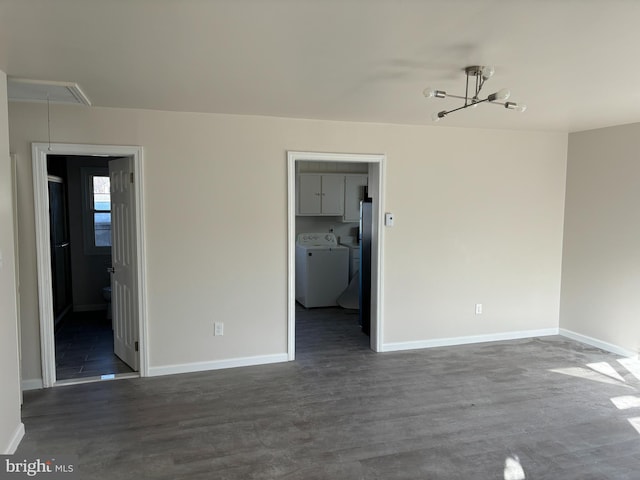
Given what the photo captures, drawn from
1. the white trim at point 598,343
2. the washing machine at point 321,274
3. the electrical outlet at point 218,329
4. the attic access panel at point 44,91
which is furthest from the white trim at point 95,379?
the white trim at point 598,343

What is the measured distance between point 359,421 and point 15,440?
7.10 ft

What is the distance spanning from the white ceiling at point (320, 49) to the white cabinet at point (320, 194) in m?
3.19

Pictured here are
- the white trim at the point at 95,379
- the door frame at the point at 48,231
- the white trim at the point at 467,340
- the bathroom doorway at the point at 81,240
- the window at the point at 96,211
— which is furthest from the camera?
the window at the point at 96,211

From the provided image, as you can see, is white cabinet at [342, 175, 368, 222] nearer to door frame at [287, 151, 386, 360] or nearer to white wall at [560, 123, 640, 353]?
door frame at [287, 151, 386, 360]

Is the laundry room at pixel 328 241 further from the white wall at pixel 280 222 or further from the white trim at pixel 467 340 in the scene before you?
Result: the white wall at pixel 280 222

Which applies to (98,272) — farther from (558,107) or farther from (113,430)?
(558,107)

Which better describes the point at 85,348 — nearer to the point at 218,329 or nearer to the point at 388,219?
the point at 218,329

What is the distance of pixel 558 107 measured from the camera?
12.0 feet

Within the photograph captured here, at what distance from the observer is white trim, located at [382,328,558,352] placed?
15.3ft

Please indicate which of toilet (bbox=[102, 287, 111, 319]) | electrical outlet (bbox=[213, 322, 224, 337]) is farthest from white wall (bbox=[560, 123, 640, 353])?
toilet (bbox=[102, 287, 111, 319])

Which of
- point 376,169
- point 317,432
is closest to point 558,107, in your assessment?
point 376,169

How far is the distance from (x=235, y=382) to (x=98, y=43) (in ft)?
8.90

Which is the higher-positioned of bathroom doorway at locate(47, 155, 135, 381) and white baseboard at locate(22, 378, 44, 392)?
bathroom doorway at locate(47, 155, 135, 381)

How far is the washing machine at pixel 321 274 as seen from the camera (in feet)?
21.2
